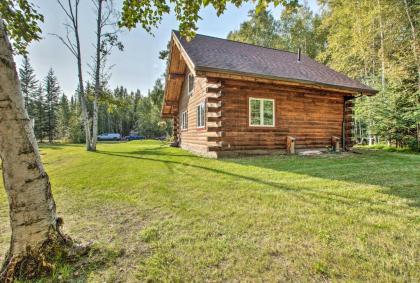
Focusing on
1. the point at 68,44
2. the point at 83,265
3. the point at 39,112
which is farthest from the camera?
the point at 39,112

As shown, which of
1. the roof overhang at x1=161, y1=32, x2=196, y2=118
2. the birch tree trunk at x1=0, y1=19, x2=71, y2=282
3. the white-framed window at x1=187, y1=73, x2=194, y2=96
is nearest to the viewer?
the birch tree trunk at x1=0, y1=19, x2=71, y2=282

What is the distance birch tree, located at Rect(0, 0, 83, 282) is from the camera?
5.73ft

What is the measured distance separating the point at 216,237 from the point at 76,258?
1349mm

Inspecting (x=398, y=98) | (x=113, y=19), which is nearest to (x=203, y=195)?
(x=398, y=98)

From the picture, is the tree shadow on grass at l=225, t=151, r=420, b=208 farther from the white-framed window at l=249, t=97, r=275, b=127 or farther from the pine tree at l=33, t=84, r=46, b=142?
the pine tree at l=33, t=84, r=46, b=142

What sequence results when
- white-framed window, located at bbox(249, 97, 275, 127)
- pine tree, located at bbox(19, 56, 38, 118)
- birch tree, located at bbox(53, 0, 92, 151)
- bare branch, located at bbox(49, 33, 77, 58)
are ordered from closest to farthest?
white-framed window, located at bbox(249, 97, 275, 127) < birch tree, located at bbox(53, 0, 92, 151) < bare branch, located at bbox(49, 33, 77, 58) < pine tree, located at bbox(19, 56, 38, 118)

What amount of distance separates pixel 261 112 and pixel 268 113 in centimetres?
34

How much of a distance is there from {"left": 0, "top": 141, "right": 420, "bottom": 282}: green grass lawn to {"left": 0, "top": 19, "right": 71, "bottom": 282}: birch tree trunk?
0.32 m

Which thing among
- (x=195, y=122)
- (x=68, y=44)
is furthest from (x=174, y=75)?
(x=68, y=44)

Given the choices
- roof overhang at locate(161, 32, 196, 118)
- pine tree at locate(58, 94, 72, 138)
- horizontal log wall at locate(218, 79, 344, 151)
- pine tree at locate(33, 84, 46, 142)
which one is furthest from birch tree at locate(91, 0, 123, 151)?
pine tree at locate(58, 94, 72, 138)

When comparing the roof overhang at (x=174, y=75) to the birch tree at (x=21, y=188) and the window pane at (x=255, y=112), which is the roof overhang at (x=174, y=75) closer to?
the window pane at (x=255, y=112)

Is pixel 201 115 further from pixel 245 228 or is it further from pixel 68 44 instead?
pixel 68 44

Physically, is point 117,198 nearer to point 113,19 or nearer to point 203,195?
point 203,195

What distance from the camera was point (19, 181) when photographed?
1.77 m
